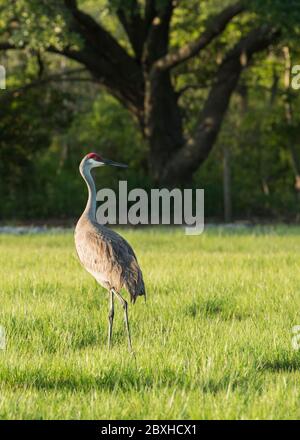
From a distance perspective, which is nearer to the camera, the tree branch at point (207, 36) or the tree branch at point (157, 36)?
the tree branch at point (207, 36)

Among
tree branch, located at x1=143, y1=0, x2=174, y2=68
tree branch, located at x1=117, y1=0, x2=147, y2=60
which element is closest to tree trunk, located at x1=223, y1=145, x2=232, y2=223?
tree branch, located at x1=143, y1=0, x2=174, y2=68

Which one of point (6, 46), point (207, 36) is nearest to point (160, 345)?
point (207, 36)

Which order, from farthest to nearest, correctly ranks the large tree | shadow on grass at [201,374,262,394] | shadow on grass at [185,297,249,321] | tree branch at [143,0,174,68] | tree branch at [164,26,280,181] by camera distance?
tree branch at [143,0,174,68]
tree branch at [164,26,280,181]
the large tree
shadow on grass at [185,297,249,321]
shadow on grass at [201,374,262,394]

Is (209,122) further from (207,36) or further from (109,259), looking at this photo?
(109,259)

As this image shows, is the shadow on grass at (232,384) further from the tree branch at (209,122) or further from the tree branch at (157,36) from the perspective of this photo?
the tree branch at (157,36)

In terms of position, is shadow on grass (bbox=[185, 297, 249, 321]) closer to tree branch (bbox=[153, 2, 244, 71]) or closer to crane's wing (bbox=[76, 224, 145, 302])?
crane's wing (bbox=[76, 224, 145, 302])

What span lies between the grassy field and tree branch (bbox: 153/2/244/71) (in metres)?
11.2

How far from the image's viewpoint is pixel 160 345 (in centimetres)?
755

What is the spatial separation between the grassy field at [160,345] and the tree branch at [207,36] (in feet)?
36.6

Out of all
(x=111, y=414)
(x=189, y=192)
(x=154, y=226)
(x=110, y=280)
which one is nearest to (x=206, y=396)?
(x=111, y=414)

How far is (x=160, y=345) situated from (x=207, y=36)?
55.4ft

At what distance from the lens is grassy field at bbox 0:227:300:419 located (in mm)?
5812

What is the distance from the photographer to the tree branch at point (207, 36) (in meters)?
23.1

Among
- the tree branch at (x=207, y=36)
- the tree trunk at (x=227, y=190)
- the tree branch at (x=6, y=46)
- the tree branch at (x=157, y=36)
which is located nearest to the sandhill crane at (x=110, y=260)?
→ the tree branch at (x=207, y=36)
